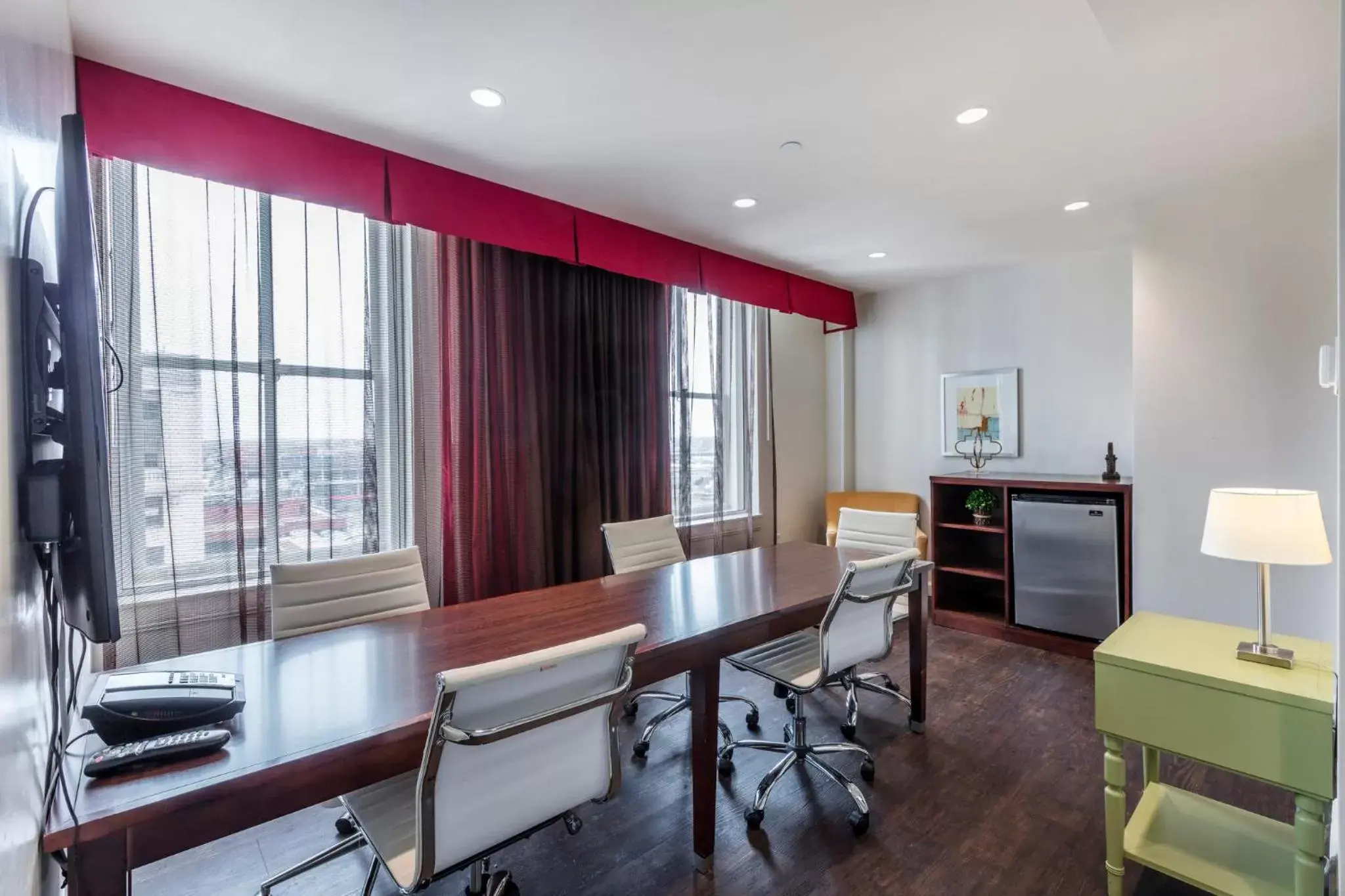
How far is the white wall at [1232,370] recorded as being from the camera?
2.69 m

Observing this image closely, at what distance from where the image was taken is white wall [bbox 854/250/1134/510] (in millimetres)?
4020

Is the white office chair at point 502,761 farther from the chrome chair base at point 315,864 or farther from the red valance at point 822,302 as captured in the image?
the red valance at point 822,302

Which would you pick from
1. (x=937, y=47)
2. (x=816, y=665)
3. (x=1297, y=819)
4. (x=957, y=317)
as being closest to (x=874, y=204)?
(x=937, y=47)

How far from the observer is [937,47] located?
1841 millimetres

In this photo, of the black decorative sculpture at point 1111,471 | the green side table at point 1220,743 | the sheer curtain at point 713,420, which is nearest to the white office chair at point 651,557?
the sheer curtain at point 713,420

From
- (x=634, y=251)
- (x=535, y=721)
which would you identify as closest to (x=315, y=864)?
(x=535, y=721)

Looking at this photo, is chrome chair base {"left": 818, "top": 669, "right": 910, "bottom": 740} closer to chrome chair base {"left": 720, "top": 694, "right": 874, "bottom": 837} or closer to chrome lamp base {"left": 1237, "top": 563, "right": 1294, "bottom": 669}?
chrome chair base {"left": 720, "top": 694, "right": 874, "bottom": 837}

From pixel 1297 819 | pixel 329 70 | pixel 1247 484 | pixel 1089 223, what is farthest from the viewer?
pixel 1089 223

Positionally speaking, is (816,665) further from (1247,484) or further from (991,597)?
(991,597)

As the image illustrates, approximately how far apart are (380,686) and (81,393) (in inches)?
34.1

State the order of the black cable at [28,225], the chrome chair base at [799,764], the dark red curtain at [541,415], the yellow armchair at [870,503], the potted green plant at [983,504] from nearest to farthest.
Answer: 1. the black cable at [28,225]
2. the chrome chair base at [799,764]
3. the dark red curtain at [541,415]
4. the potted green plant at [983,504]
5. the yellow armchair at [870,503]

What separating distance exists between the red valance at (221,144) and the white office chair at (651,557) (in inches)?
70.1

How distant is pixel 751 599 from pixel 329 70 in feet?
7.51

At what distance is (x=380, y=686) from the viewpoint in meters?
1.46
